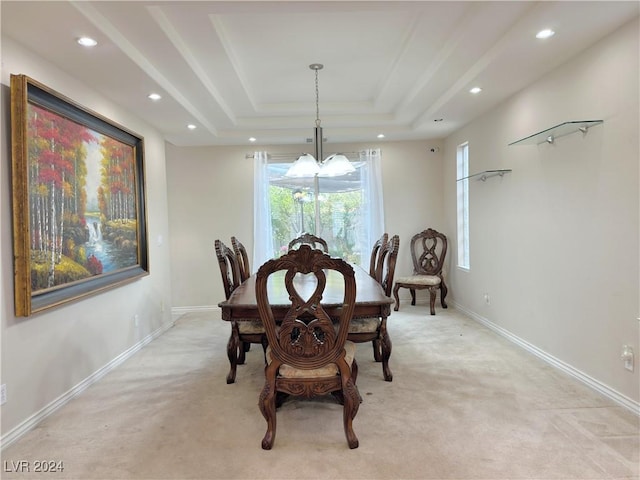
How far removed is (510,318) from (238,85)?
350cm

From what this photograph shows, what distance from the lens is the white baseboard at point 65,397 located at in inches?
87.3

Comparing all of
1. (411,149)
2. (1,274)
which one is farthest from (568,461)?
(411,149)

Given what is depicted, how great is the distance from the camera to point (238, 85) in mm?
3826

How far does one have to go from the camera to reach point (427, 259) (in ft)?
18.4

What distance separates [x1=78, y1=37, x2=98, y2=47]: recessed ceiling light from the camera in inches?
93.4

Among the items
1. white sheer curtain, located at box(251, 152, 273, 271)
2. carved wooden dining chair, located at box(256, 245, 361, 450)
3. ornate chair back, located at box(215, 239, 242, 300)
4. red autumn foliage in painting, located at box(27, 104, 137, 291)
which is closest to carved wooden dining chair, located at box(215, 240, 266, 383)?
ornate chair back, located at box(215, 239, 242, 300)

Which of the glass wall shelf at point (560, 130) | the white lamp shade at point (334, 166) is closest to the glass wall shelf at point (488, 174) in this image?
the glass wall shelf at point (560, 130)

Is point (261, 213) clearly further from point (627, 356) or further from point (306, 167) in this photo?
point (627, 356)

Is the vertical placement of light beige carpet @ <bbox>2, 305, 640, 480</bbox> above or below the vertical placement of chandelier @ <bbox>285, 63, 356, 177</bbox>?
below

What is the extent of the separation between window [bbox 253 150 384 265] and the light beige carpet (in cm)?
257

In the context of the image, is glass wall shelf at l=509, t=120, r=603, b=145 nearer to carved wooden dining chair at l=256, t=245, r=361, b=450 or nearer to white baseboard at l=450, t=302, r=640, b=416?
white baseboard at l=450, t=302, r=640, b=416

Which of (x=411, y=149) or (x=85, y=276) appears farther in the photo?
(x=411, y=149)

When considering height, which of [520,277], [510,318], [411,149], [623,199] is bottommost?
[510,318]

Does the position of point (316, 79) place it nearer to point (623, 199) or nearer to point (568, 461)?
point (623, 199)
